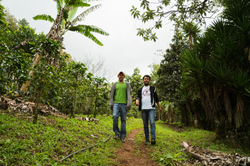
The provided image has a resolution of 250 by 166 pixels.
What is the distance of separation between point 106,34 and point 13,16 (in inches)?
795

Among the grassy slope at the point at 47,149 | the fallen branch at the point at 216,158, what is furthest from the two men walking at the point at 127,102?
the fallen branch at the point at 216,158

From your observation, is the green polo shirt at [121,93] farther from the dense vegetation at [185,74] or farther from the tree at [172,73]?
the tree at [172,73]

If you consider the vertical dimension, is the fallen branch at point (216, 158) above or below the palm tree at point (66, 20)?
below

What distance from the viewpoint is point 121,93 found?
14.1 feet

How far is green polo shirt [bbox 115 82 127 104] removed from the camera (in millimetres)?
4256

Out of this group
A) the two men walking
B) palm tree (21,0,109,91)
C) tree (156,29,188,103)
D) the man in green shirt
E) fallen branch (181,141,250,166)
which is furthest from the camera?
tree (156,29,188,103)

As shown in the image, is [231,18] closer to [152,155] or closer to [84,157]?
[152,155]

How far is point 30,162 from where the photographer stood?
7.41 feet

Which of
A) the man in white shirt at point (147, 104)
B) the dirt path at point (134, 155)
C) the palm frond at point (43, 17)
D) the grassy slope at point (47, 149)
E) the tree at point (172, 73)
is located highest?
the palm frond at point (43, 17)

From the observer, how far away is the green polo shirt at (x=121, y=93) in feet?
14.0

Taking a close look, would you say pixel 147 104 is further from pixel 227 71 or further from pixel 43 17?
Result: pixel 43 17

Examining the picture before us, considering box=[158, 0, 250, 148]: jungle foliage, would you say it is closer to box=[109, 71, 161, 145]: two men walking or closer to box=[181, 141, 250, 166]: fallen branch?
box=[109, 71, 161, 145]: two men walking

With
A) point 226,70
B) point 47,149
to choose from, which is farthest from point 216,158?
point 47,149

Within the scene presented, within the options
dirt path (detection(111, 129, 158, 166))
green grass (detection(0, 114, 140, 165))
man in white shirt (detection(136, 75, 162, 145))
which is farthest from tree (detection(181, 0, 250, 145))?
green grass (detection(0, 114, 140, 165))
